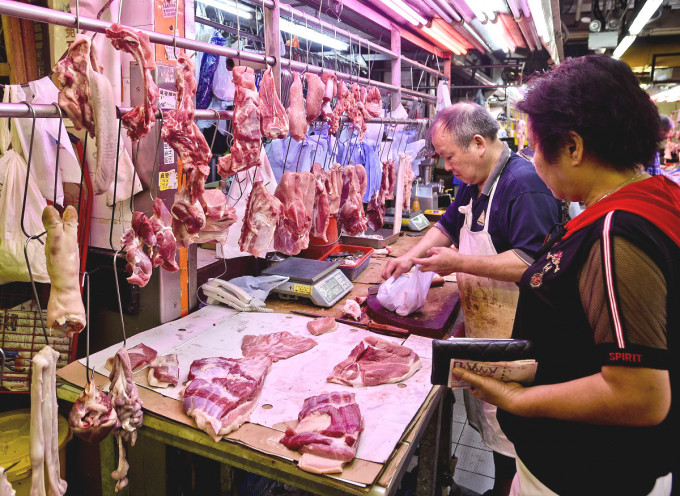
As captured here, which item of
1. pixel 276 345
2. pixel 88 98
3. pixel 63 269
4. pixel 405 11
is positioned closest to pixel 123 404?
pixel 63 269

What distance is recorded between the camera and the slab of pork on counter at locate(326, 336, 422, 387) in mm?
2406

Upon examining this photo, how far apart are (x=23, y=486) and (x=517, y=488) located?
2.63m

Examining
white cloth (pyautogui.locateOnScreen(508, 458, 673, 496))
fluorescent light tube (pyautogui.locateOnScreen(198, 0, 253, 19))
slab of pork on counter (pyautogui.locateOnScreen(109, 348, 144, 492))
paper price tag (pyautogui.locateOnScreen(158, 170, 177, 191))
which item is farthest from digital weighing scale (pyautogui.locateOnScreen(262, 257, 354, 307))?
fluorescent light tube (pyautogui.locateOnScreen(198, 0, 253, 19))

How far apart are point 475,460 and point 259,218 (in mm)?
2839

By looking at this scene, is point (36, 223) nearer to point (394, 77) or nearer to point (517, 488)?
point (517, 488)

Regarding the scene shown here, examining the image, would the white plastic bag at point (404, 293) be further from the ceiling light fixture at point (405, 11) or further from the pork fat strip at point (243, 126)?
the ceiling light fixture at point (405, 11)

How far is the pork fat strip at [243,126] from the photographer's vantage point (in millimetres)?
2609

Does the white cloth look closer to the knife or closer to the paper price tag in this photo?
the knife

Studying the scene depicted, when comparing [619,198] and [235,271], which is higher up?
[619,198]

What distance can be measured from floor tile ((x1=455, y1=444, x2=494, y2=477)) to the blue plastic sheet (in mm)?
3787

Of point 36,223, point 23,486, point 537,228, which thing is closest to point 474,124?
point 537,228

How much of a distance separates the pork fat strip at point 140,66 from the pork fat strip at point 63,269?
0.53 m

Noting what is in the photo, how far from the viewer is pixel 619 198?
1.37 m

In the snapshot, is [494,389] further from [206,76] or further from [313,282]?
[206,76]
